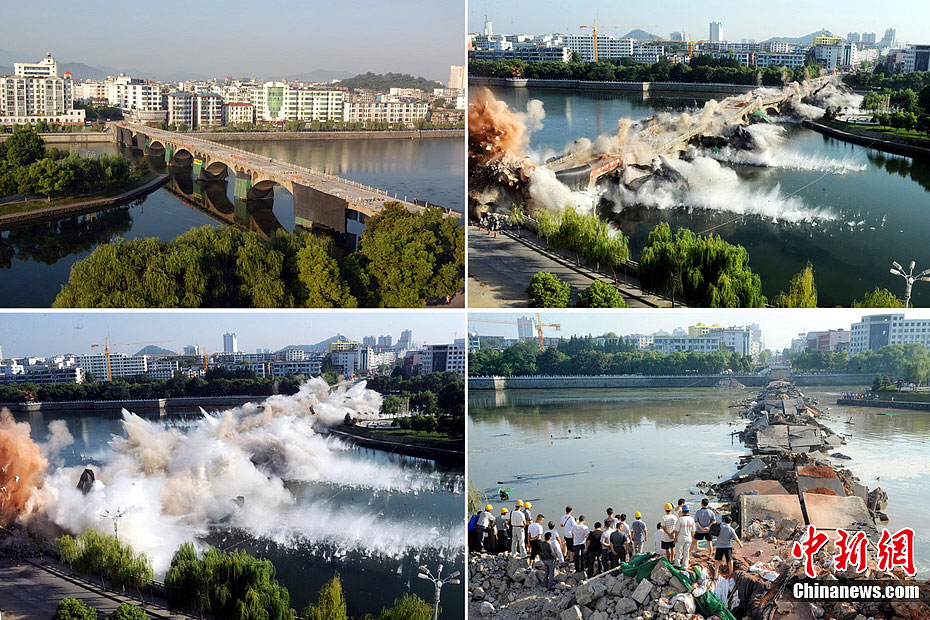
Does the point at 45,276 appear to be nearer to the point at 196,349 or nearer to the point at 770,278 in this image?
the point at 196,349

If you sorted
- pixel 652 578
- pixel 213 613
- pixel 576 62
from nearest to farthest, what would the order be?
1. pixel 652 578
2. pixel 213 613
3. pixel 576 62

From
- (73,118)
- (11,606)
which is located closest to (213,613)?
(11,606)

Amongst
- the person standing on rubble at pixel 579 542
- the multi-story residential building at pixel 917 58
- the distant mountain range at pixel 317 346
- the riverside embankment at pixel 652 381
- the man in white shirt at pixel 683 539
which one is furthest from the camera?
the riverside embankment at pixel 652 381

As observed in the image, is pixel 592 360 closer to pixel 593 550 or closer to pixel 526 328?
pixel 526 328

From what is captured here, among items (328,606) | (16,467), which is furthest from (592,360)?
(16,467)

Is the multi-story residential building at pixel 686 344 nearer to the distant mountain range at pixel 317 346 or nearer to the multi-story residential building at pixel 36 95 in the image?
the distant mountain range at pixel 317 346

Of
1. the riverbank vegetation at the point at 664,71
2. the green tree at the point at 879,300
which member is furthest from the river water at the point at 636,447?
the riverbank vegetation at the point at 664,71
